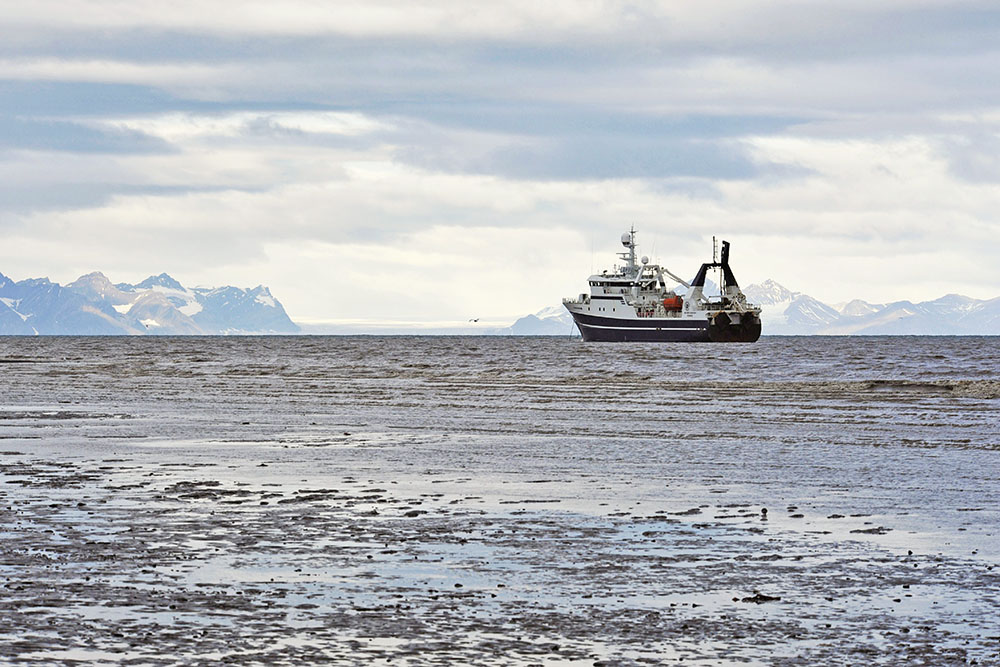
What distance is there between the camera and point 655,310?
558ft

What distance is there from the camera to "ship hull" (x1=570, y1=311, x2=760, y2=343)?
165750 mm

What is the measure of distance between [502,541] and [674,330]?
153855 millimetres

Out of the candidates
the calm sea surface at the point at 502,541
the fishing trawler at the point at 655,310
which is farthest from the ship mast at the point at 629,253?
the calm sea surface at the point at 502,541

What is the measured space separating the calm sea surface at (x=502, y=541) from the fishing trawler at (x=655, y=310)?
132560mm

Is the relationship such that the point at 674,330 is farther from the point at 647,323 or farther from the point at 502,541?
the point at 502,541

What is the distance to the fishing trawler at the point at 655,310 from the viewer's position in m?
166

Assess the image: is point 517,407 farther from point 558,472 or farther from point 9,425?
point 558,472

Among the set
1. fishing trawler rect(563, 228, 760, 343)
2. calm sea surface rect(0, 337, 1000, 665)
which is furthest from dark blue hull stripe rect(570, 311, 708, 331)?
calm sea surface rect(0, 337, 1000, 665)

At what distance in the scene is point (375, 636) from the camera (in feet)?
32.2

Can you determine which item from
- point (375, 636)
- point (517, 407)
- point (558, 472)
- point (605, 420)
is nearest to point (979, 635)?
point (375, 636)

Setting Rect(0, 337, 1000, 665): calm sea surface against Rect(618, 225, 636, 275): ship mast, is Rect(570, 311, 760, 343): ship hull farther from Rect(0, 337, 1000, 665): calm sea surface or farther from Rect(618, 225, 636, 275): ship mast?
Rect(0, 337, 1000, 665): calm sea surface

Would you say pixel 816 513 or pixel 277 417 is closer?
pixel 816 513

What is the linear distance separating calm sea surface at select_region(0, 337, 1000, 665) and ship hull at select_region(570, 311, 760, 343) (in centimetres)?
13216

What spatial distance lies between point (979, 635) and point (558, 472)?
40.8ft
